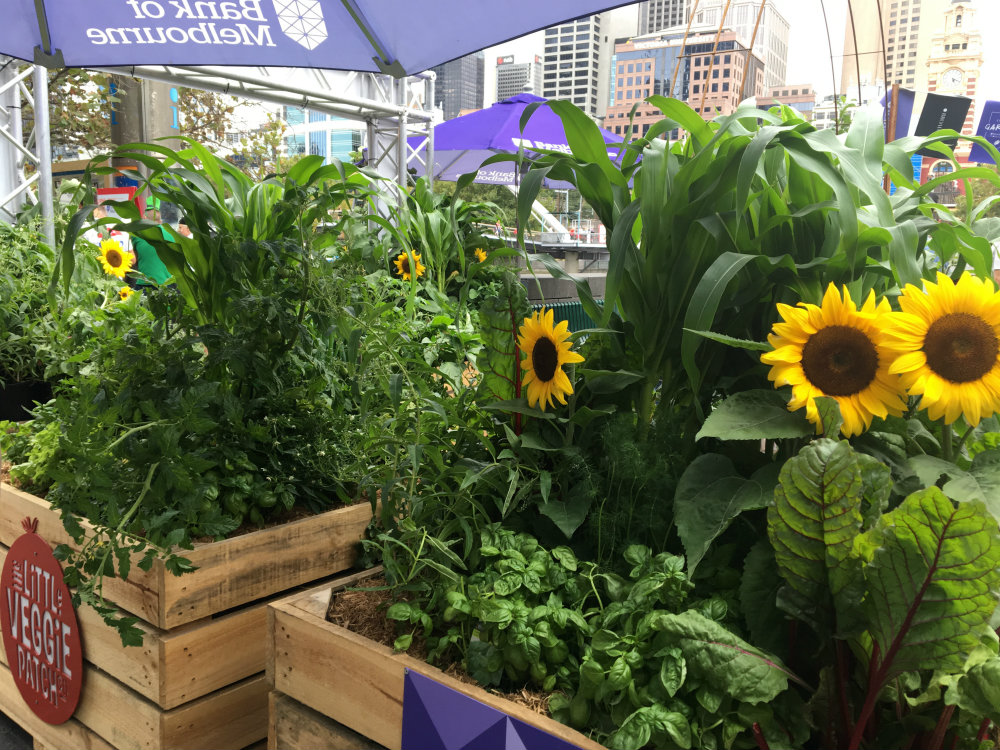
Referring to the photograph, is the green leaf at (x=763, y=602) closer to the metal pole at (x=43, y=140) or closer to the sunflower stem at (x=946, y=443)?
the sunflower stem at (x=946, y=443)

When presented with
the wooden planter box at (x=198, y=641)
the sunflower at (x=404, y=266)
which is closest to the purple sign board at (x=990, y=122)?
the sunflower at (x=404, y=266)

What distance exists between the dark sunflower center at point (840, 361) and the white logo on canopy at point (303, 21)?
1.90 meters

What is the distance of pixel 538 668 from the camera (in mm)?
868

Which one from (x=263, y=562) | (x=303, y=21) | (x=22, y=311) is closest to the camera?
(x=263, y=562)

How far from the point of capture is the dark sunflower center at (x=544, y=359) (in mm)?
962

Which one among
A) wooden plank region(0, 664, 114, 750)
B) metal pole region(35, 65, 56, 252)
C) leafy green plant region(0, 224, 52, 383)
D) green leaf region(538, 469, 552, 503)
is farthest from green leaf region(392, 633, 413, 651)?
metal pole region(35, 65, 56, 252)

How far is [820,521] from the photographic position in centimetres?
73

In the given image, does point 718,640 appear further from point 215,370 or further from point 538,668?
point 215,370

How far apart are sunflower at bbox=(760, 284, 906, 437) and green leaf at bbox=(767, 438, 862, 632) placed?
0.08 m

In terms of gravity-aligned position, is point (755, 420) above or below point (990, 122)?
below

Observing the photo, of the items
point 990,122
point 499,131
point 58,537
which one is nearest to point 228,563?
point 58,537

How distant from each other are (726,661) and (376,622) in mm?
520

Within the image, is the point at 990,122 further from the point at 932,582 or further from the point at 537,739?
the point at 537,739

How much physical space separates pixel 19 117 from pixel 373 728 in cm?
307
